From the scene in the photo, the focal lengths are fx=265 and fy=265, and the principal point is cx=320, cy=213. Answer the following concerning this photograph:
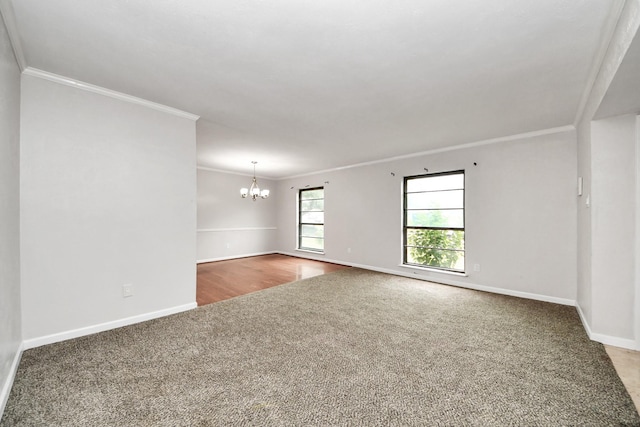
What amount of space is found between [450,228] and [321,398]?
380cm

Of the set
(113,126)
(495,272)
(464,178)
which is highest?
(113,126)

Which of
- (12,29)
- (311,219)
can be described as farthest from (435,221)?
(12,29)

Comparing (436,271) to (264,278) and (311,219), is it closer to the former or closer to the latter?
(264,278)

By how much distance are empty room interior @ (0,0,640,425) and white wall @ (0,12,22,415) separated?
0.03m

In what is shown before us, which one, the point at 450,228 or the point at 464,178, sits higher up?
the point at 464,178

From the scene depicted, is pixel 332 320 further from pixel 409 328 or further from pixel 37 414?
pixel 37 414

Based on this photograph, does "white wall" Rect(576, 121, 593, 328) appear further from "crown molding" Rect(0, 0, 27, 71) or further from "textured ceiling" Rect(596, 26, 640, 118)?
"crown molding" Rect(0, 0, 27, 71)

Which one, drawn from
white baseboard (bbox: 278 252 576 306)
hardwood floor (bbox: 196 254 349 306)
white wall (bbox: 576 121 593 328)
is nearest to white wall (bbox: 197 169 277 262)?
hardwood floor (bbox: 196 254 349 306)

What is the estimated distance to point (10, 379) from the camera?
172 cm

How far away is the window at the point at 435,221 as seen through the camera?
4508mm

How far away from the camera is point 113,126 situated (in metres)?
2.61

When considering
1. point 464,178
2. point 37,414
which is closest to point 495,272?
point 464,178

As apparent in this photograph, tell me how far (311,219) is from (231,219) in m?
2.12

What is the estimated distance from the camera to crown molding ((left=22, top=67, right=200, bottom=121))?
222 centimetres
